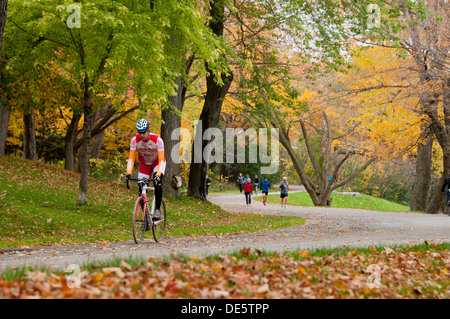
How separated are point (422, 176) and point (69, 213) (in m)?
23.1

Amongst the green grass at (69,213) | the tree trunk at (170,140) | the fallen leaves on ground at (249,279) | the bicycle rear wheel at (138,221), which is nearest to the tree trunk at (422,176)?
the green grass at (69,213)

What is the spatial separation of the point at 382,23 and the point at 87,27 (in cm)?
1029

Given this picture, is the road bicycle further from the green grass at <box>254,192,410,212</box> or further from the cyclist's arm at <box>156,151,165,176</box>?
the green grass at <box>254,192,410,212</box>

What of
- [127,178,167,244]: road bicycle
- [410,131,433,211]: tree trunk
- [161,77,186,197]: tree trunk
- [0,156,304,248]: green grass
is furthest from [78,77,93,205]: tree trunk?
[410,131,433,211]: tree trunk

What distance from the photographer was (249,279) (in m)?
5.37

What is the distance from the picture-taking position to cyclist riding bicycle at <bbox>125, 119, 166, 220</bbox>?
31.4 feet

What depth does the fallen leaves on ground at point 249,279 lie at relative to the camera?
463 centimetres

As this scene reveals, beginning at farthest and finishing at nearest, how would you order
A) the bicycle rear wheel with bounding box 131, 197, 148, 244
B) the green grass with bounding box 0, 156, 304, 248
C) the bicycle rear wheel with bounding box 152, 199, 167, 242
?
the green grass with bounding box 0, 156, 304, 248 → the bicycle rear wheel with bounding box 152, 199, 167, 242 → the bicycle rear wheel with bounding box 131, 197, 148, 244

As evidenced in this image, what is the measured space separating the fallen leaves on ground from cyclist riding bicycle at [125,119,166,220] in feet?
10.5

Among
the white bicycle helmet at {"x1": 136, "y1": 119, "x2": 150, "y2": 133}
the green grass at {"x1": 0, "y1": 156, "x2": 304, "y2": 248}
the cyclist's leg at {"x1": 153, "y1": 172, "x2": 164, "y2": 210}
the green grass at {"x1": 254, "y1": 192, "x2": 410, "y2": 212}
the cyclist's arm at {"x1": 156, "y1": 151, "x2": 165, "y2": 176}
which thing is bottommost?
the green grass at {"x1": 254, "y1": 192, "x2": 410, "y2": 212}

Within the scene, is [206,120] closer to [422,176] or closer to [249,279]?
[422,176]

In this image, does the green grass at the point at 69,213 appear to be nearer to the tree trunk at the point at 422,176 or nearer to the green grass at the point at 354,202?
the tree trunk at the point at 422,176

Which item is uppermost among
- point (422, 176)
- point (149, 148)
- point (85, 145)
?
point (85, 145)

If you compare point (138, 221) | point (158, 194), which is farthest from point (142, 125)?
point (138, 221)
